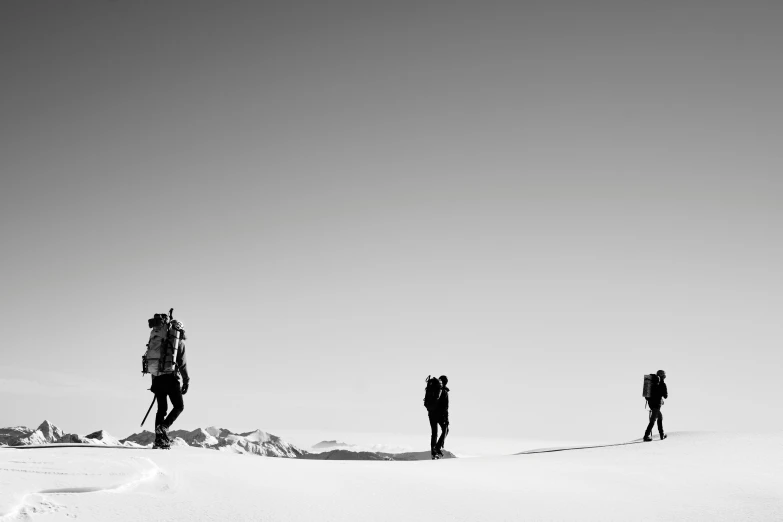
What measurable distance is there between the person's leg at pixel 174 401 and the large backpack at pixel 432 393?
9.45 meters

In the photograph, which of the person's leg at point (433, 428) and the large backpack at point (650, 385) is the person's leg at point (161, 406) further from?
the large backpack at point (650, 385)

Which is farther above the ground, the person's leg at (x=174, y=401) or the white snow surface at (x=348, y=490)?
the person's leg at (x=174, y=401)

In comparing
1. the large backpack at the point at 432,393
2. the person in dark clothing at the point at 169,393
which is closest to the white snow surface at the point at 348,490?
the person in dark clothing at the point at 169,393

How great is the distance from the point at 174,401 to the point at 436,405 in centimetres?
974

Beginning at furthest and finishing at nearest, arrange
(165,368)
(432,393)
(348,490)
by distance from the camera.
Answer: (432,393) → (165,368) → (348,490)

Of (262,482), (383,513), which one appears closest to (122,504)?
(262,482)

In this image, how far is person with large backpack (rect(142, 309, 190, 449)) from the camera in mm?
11180

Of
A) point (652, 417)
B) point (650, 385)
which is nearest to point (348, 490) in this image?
point (652, 417)

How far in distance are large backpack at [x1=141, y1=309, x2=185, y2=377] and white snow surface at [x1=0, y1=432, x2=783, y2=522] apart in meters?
1.93

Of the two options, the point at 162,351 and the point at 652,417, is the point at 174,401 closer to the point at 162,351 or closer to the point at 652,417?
the point at 162,351

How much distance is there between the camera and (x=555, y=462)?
12.6 m

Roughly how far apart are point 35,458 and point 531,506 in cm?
642

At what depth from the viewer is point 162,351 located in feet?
36.9

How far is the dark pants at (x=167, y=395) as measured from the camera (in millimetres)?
11242
